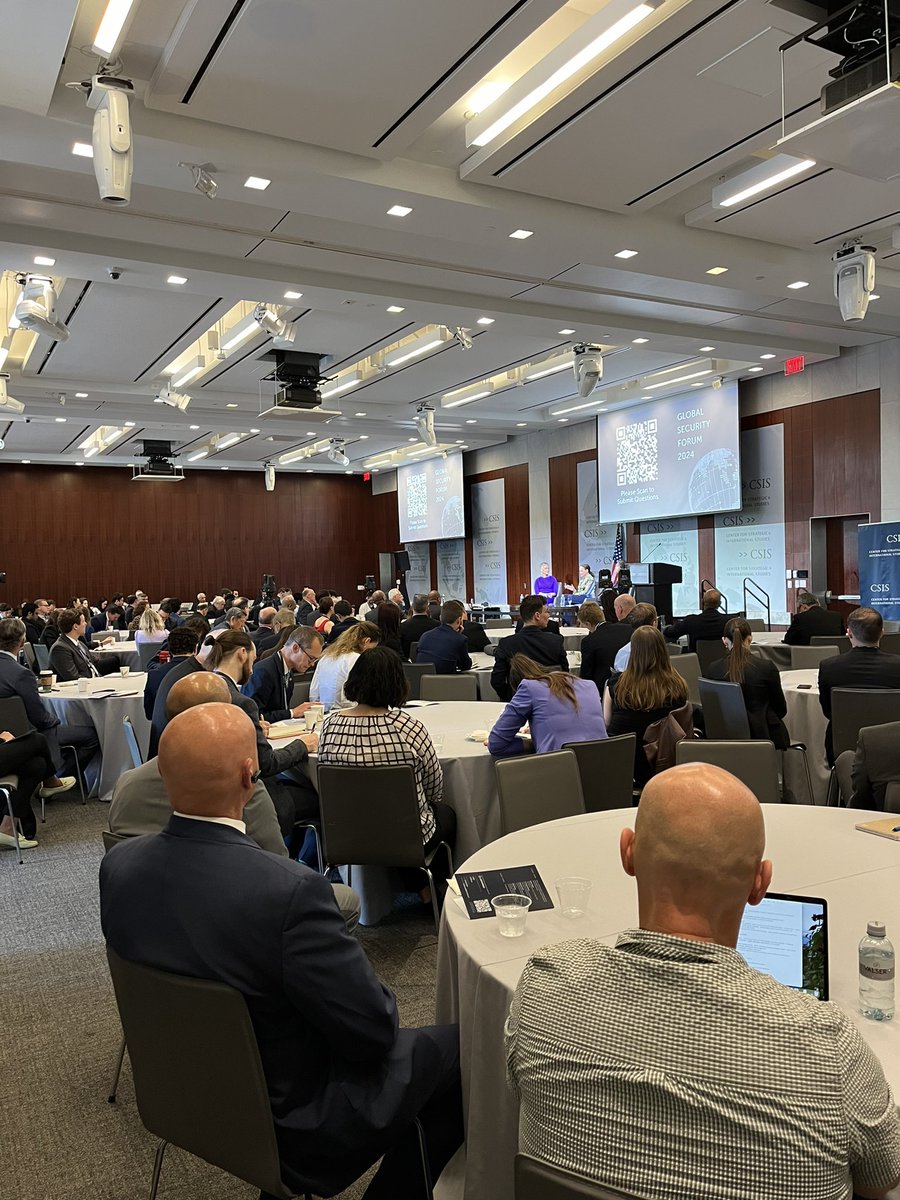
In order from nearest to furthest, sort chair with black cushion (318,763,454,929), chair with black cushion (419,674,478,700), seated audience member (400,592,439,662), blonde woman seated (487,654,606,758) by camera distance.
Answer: chair with black cushion (318,763,454,929) < blonde woman seated (487,654,606,758) < chair with black cushion (419,674,478,700) < seated audience member (400,592,439,662)

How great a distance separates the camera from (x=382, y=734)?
146 inches

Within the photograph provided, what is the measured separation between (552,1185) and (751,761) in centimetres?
264

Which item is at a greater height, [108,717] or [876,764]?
[876,764]

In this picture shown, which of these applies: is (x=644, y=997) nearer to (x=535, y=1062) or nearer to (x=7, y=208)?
(x=535, y=1062)

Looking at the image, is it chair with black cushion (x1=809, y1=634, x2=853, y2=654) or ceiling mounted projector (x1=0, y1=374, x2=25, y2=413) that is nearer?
chair with black cushion (x1=809, y1=634, x2=853, y2=654)

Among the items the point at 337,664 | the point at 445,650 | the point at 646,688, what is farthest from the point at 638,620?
the point at 337,664

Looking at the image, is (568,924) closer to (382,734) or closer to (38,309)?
(382,734)

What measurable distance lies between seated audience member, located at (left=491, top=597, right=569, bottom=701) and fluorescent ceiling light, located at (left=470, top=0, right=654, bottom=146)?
3081 mm

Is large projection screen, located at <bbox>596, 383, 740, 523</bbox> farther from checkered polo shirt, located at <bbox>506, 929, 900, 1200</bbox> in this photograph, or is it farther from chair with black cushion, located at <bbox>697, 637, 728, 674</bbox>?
checkered polo shirt, located at <bbox>506, 929, 900, 1200</bbox>

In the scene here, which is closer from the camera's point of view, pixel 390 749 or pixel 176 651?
pixel 390 749

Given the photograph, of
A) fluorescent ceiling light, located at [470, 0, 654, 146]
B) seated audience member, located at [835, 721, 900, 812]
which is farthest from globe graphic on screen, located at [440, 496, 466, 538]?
seated audience member, located at [835, 721, 900, 812]

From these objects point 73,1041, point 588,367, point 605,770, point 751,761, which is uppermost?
point 588,367

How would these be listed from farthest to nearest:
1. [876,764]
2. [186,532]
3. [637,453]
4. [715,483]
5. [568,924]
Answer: [186,532]
[637,453]
[715,483]
[876,764]
[568,924]

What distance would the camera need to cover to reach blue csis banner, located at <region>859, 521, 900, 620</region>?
1107 cm
